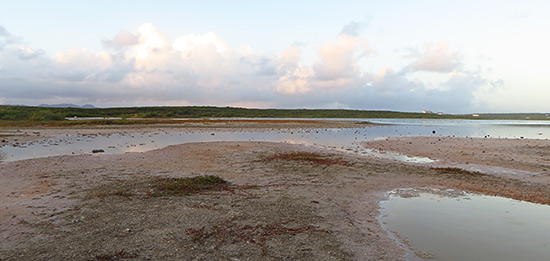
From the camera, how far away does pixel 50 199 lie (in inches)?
414

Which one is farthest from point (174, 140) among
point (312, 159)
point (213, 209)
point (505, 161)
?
point (505, 161)

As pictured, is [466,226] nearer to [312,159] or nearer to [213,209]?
[213,209]

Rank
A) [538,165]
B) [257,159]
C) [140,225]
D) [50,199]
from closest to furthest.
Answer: [140,225]
[50,199]
[538,165]
[257,159]

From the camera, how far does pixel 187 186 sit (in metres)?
→ 12.0

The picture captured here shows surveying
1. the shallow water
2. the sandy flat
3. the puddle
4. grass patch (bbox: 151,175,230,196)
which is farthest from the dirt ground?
the shallow water

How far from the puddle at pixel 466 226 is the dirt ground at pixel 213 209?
2.31ft

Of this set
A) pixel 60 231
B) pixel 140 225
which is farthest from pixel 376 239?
pixel 60 231

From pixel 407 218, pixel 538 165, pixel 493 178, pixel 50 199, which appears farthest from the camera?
pixel 538 165

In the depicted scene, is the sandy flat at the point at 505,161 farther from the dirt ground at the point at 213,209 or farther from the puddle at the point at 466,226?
the puddle at the point at 466,226

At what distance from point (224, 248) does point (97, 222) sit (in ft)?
12.9

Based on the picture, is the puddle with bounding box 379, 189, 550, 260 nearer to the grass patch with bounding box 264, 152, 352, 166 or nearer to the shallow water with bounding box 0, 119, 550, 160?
the grass patch with bounding box 264, 152, 352, 166

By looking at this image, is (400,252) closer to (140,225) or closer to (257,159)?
(140,225)

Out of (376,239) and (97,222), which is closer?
(376,239)

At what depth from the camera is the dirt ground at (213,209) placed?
677 cm
